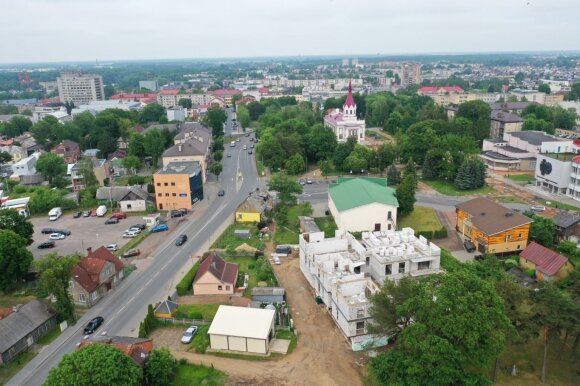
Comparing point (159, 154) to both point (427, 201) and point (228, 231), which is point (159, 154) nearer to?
point (228, 231)

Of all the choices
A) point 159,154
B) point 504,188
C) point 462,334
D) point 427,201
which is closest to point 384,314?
point 462,334

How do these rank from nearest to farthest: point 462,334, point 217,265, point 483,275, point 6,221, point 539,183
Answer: point 462,334 → point 483,275 → point 217,265 → point 6,221 → point 539,183

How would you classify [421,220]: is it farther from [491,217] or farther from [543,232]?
[543,232]

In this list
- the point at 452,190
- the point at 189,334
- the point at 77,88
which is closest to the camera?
the point at 189,334

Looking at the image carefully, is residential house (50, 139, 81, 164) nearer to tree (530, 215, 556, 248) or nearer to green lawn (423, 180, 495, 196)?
green lawn (423, 180, 495, 196)

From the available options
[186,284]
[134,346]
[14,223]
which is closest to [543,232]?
[186,284]

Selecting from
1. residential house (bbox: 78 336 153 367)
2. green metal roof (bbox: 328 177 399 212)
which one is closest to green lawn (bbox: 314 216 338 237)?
green metal roof (bbox: 328 177 399 212)
